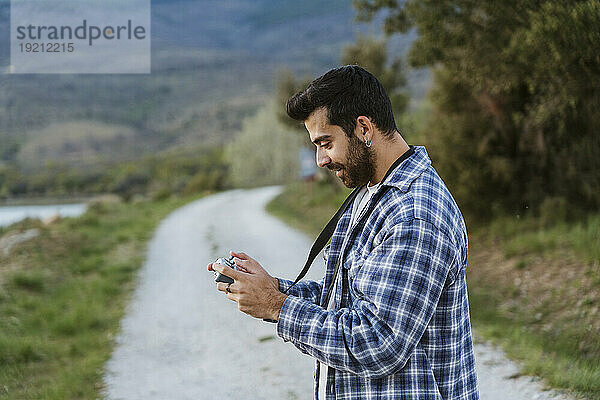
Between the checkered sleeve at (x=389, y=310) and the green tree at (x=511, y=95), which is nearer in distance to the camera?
the checkered sleeve at (x=389, y=310)

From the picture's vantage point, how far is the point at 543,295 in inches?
274

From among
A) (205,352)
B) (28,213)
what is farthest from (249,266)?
(28,213)

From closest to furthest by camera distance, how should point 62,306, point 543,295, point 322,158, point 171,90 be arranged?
point 322,158 → point 543,295 → point 62,306 → point 171,90

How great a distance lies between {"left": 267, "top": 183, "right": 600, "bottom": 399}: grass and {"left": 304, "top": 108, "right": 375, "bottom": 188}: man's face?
10.7 feet

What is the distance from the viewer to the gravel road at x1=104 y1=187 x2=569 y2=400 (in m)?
4.95

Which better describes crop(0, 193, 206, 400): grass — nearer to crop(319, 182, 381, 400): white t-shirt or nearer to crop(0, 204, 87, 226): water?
crop(0, 204, 87, 226): water

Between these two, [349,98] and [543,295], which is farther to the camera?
[543,295]

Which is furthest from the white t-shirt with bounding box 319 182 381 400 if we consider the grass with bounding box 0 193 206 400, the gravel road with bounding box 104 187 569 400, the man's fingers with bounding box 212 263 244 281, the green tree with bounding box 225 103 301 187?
the green tree with bounding box 225 103 301 187

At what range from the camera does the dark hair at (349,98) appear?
6.09 feet

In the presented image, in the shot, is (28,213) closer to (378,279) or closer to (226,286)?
(226,286)

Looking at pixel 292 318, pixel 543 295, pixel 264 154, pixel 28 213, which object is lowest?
pixel 543 295

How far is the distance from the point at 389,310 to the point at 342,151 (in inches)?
20.2

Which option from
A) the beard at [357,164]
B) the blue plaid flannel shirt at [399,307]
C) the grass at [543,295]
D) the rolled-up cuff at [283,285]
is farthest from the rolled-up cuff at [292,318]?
the grass at [543,295]

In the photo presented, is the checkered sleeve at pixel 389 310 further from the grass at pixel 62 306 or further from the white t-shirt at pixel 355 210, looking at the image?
the grass at pixel 62 306
